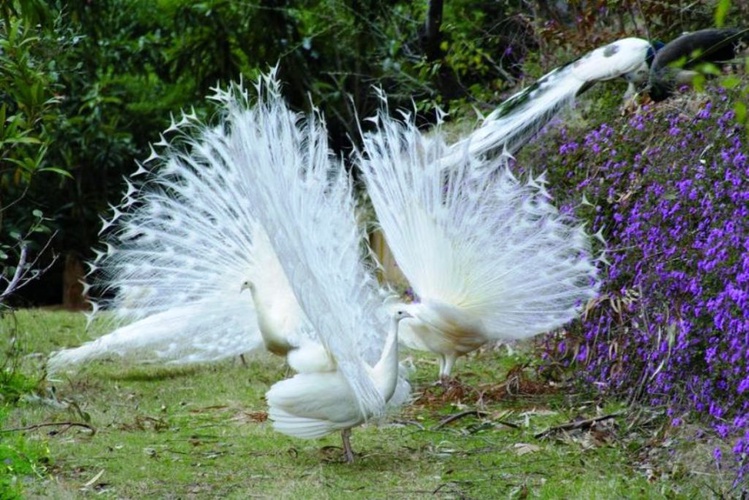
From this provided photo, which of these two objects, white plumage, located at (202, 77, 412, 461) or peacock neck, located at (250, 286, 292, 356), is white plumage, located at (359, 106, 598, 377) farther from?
white plumage, located at (202, 77, 412, 461)

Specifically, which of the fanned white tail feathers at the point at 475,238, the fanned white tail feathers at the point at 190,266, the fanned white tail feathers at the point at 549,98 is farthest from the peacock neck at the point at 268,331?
the fanned white tail feathers at the point at 549,98

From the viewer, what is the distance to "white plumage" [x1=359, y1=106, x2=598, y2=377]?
21.1ft

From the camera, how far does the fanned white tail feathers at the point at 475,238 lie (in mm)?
6445

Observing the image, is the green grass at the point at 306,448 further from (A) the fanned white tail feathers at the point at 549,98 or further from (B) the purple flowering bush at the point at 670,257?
(A) the fanned white tail feathers at the point at 549,98

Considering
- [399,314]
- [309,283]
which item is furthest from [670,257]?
[309,283]

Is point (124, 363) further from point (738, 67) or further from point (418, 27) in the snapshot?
point (418, 27)

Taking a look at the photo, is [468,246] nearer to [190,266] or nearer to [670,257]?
[670,257]

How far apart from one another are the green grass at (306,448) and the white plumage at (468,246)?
535 millimetres

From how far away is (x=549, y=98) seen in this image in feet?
25.6

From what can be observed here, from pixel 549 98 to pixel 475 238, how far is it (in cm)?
173

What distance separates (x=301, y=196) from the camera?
5195 mm

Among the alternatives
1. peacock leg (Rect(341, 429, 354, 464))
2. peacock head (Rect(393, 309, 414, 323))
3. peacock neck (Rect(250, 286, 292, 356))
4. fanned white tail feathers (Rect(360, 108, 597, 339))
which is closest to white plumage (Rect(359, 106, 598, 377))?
fanned white tail feathers (Rect(360, 108, 597, 339))

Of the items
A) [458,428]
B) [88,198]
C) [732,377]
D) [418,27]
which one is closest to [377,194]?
[458,428]

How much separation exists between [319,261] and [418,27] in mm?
8419
